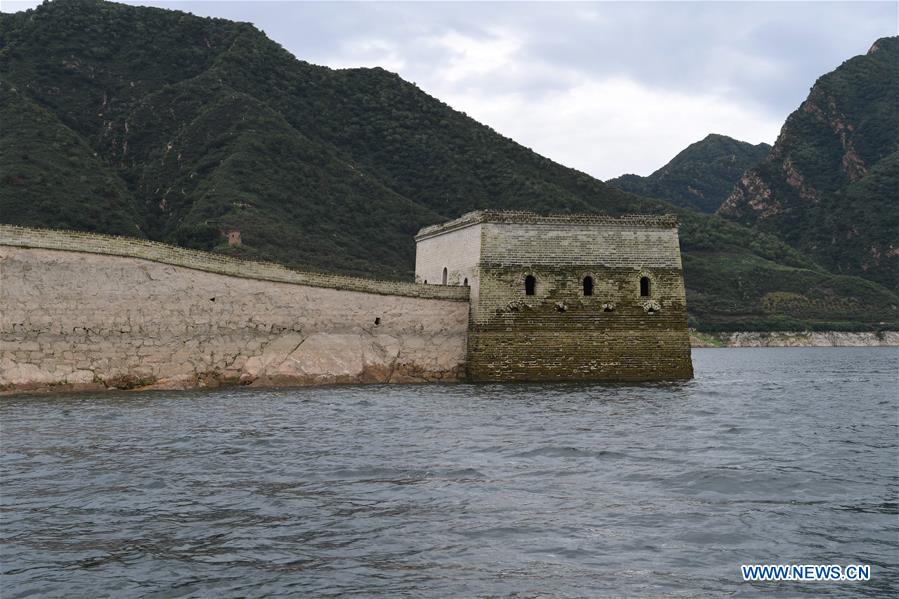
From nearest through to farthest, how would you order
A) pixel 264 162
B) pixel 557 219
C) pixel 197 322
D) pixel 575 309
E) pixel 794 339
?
pixel 197 322 < pixel 575 309 < pixel 557 219 < pixel 264 162 < pixel 794 339

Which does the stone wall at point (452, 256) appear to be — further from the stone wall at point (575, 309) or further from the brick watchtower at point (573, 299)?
the stone wall at point (575, 309)

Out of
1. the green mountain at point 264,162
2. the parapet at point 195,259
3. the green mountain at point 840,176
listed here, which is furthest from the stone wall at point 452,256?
the green mountain at point 840,176

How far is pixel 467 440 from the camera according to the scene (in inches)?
597

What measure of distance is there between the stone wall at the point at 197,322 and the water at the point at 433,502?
347cm

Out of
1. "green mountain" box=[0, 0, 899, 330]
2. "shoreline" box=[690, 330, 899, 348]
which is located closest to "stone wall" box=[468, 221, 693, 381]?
"green mountain" box=[0, 0, 899, 330]

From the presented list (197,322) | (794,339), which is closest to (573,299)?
(197,322)

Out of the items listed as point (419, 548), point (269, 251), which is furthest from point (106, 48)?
point (419, 548)

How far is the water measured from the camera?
7.66 metres

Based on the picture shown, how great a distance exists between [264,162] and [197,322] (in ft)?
154

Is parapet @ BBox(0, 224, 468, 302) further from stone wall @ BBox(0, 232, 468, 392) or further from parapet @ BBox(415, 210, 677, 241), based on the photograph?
parapet @ BBox(415, 210, 677, 241)

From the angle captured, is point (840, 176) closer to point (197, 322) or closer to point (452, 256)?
point (452, 256)

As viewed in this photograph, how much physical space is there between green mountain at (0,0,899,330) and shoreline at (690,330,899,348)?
1.24 metres

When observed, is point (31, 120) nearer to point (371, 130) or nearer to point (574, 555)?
point (371, 130)

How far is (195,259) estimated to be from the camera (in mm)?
24750
